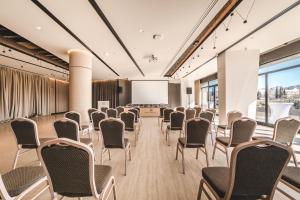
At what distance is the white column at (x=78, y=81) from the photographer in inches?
257

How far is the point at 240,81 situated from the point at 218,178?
5.81m

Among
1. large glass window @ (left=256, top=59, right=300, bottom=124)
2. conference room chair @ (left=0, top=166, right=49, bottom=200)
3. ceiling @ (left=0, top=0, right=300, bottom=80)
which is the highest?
ceiling @ (left=0, top=0, right=300, bottom=80)

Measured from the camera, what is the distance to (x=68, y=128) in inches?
121

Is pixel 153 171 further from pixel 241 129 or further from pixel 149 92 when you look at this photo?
pixel 149 92

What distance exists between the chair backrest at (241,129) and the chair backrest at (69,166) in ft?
8.16

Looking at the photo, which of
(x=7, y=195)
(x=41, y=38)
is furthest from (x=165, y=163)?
(x=41, y=38)

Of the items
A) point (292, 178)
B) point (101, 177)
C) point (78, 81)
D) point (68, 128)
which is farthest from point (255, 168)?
point (78, 81)

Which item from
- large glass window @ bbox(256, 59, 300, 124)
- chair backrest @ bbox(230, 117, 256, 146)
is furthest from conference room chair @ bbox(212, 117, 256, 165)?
large glass window @ bbox(256, 59, 300, 124)

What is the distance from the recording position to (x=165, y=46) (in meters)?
6.15

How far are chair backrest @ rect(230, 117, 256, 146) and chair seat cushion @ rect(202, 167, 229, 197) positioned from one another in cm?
129

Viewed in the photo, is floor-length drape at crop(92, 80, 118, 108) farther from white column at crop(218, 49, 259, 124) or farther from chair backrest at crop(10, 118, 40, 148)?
chair backrest at crop(10, 118, 40, 148)

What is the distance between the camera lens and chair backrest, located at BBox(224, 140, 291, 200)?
4.52ft

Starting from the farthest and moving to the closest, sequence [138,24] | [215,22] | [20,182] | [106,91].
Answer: [106,91] → [138,24] → [215,22] → [20,182]

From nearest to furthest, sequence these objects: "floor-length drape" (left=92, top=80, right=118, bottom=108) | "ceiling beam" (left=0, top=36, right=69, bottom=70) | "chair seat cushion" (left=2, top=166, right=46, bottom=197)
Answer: "chair seat cushion" (left=2, top=166, right=46, bottom=197), "ceiling beam" (left=0, top=36, right=69, bottom=70), "floor-length drape" (left=92, top=80, right=118, bottom=108)
